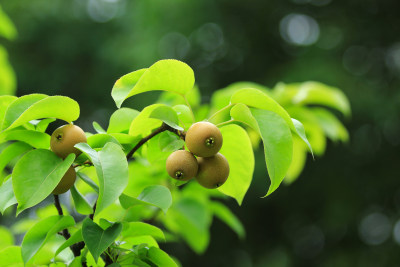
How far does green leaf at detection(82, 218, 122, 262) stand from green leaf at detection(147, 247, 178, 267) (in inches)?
2.6

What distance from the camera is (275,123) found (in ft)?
1.98

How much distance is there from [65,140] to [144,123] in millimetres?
112

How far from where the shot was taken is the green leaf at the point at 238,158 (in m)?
0.70

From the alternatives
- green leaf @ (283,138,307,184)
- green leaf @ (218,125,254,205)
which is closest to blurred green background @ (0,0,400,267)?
green leaf @ (283,138,307,184)

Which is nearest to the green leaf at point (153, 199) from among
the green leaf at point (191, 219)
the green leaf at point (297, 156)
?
the green leaf at point (191, 219)

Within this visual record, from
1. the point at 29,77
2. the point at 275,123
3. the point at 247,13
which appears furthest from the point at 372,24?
the point at 275,123

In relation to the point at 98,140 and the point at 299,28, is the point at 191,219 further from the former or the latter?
the point at 299,28

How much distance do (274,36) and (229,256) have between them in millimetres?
2974

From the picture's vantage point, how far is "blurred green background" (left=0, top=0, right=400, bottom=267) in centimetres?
521

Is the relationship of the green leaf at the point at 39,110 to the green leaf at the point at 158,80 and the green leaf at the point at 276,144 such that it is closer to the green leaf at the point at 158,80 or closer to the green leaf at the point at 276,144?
the green leaf at the point at 158,80

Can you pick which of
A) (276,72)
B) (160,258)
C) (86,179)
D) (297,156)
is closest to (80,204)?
(86,179)

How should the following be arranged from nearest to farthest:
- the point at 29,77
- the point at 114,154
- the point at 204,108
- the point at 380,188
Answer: the point at 114,154, the point at 204,108, the point at 380,188, the point at 29,77

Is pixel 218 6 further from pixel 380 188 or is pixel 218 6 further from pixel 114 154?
pixel 114 154

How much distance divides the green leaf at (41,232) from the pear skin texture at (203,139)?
0.20m
